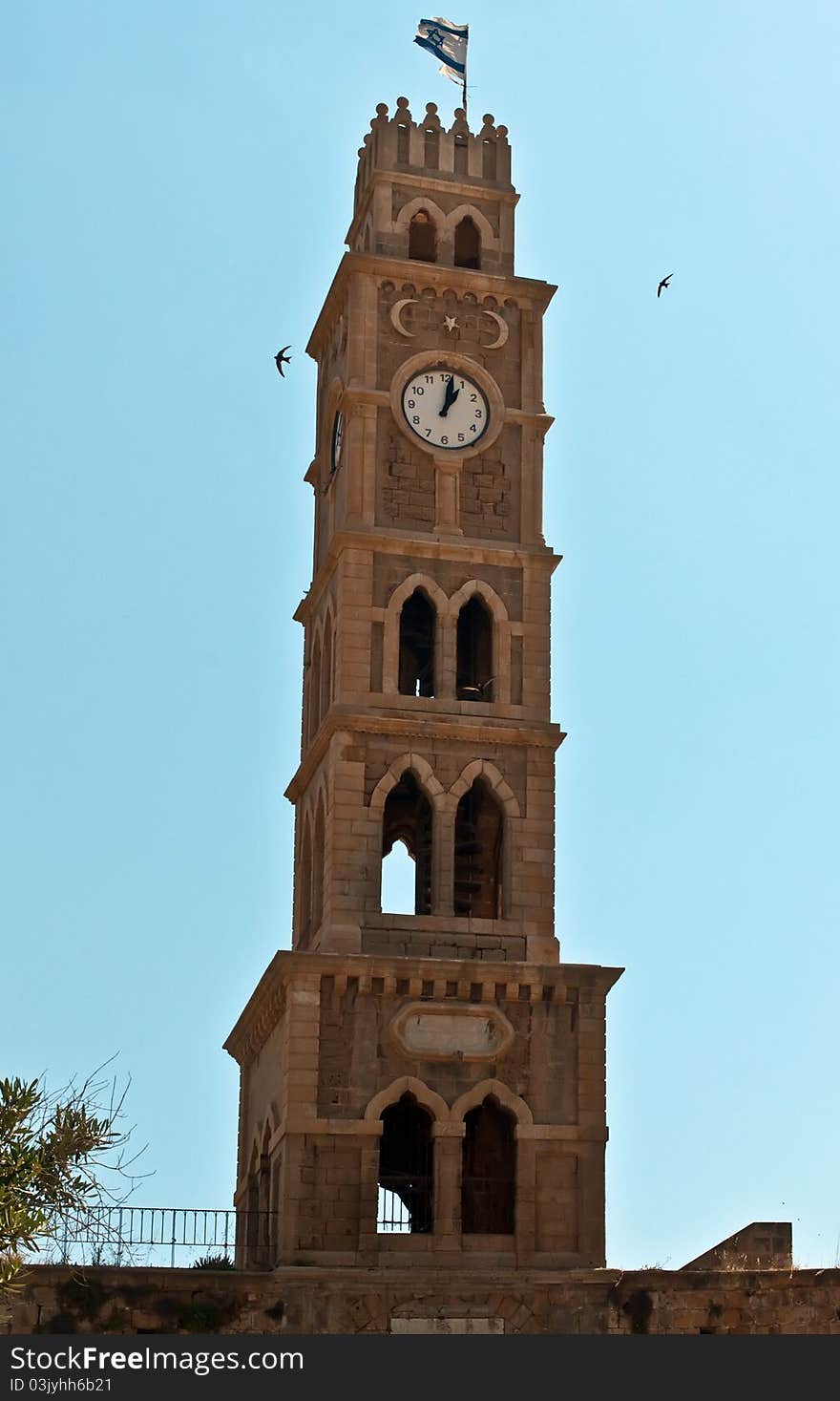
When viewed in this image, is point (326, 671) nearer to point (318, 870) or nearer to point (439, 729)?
point (439, 729)

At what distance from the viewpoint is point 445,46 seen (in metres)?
53.2

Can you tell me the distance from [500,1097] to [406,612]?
10.9 meters

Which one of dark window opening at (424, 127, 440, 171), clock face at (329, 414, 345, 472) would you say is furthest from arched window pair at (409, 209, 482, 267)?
clock face at (329, 414, 345, 472)

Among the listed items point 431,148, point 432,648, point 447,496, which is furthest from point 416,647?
point 431,148

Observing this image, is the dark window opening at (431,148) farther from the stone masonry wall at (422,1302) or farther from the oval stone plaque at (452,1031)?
the stone masonry wall at (422,1302)

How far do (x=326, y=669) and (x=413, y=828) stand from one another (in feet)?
11.9

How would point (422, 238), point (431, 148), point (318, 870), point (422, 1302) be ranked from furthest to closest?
point (431, 148), point (422, 238), point (318, 870), point (422, 1302)

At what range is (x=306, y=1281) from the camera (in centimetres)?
4003

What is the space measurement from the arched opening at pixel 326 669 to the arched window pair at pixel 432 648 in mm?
1468

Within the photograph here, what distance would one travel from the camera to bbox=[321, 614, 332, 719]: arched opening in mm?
47438

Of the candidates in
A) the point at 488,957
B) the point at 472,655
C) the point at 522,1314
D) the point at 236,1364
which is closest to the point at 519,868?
the point at 488,957

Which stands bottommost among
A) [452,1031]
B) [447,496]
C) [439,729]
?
[452,1031]

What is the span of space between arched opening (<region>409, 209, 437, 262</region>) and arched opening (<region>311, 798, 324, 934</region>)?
39.8 feet

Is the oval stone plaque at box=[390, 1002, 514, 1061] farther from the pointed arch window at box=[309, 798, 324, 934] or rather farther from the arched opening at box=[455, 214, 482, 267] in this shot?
the arched opening at box=[455, 214, 482, 267]
